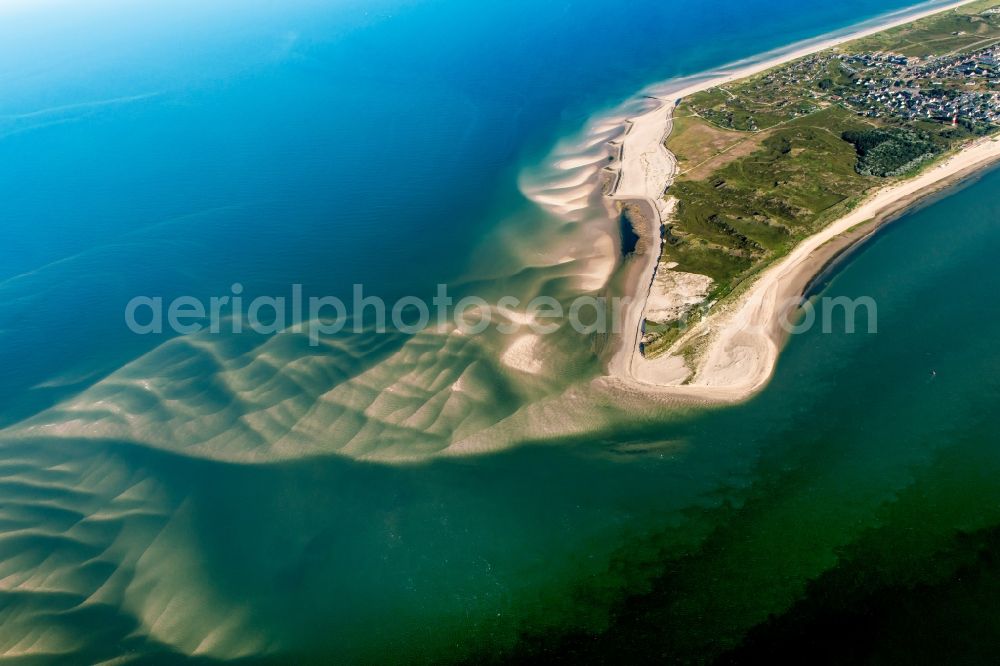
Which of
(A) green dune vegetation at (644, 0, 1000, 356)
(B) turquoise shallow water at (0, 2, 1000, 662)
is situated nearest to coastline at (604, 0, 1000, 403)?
(A) green dune vegetation at (644, 0, 1000, 356)

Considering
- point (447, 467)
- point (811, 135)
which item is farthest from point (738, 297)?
point (811, 135)

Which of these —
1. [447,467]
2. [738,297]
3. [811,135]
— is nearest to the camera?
[447,467]

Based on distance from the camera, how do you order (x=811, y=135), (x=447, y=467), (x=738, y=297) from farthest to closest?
(x=811, y=135), (x=738, y=297), (x=447, y=467)

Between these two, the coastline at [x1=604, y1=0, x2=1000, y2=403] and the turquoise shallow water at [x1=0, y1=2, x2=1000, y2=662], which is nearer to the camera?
the turquoise shallow water at [x1=0, y1=2, x2=1000, y2=662]

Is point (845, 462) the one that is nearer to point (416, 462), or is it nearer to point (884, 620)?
point (884, 620)

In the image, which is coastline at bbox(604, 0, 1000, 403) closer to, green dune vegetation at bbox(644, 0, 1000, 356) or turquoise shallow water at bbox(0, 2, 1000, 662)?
green dune vegetation at bbox(644, 0, 1000, 356)

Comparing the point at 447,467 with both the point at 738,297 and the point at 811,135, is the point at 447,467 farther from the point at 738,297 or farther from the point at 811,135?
the point at 811,135
